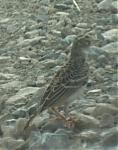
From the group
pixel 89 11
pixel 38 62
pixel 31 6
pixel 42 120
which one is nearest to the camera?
pixel 42 120

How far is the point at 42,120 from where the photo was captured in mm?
8078

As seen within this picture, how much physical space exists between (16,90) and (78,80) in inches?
57.7

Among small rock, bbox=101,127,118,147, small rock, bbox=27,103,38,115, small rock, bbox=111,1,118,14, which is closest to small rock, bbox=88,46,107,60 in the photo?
small rock, bbox=111,1,118,14

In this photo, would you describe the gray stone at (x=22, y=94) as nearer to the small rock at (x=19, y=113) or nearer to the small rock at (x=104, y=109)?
the small rock at (x=19, y=113)

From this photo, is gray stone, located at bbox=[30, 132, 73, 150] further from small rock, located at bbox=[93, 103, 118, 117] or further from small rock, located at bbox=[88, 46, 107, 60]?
small rock, located at bbox=[88, 46, 107, 60]

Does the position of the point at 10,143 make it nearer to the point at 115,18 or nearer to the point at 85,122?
A: the point at 85,122

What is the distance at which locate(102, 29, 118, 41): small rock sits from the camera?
10242 mm

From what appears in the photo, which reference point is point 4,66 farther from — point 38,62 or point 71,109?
point 71,109

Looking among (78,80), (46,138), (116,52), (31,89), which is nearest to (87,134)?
(46,138)

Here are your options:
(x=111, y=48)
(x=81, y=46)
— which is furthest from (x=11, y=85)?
(x=111, y=48)

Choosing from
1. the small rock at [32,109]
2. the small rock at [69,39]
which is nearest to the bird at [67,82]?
the small rock at [32,109]

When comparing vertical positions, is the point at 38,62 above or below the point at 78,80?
below

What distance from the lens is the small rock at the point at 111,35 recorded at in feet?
33.6

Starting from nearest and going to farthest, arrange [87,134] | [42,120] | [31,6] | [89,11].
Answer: [87,134] → [42,120] → [89,11] → [31,6]
